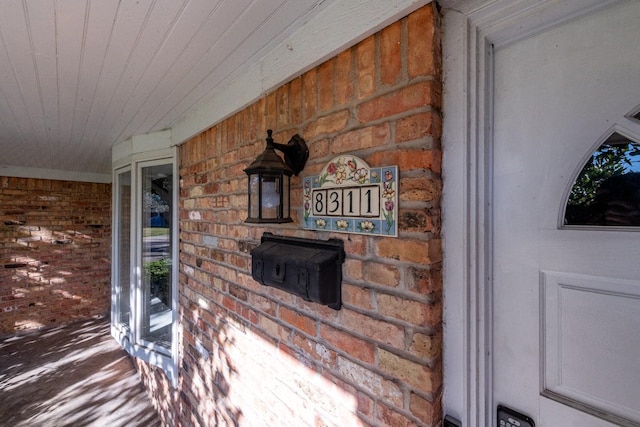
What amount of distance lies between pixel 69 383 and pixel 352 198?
4310mm

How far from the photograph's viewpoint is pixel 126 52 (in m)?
1.29

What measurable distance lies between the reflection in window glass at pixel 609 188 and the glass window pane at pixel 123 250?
378cm

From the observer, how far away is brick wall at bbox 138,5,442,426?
0.79 meters

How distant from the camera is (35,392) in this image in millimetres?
3156

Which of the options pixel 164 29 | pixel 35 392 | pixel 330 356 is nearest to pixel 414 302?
pixel 330 356

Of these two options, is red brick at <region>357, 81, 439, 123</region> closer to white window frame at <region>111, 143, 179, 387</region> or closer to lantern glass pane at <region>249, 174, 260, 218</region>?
lantern glass pane at <region>249, 174, 260, 218</region>

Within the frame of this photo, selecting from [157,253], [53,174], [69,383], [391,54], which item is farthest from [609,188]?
[53,174]

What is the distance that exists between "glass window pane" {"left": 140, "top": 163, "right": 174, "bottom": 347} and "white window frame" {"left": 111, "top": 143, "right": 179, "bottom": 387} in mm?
43

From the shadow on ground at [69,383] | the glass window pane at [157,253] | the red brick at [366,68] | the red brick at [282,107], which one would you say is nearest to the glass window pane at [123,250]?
the glass window pane at [157,253]

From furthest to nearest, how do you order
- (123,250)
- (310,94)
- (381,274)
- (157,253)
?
(123,250), (157,253), (310,94), (381,274)

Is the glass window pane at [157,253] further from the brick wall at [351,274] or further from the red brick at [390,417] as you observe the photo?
the red brick at [390,417]

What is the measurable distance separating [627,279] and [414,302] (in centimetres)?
45

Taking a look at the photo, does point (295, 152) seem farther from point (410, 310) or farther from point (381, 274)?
point (410, 310)

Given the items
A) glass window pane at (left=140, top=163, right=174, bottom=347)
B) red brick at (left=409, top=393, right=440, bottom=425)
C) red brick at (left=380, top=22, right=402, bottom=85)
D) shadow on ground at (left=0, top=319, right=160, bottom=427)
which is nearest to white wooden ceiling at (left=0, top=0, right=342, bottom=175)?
red brick at (left=380, top=22, right=402, bottom=85)
